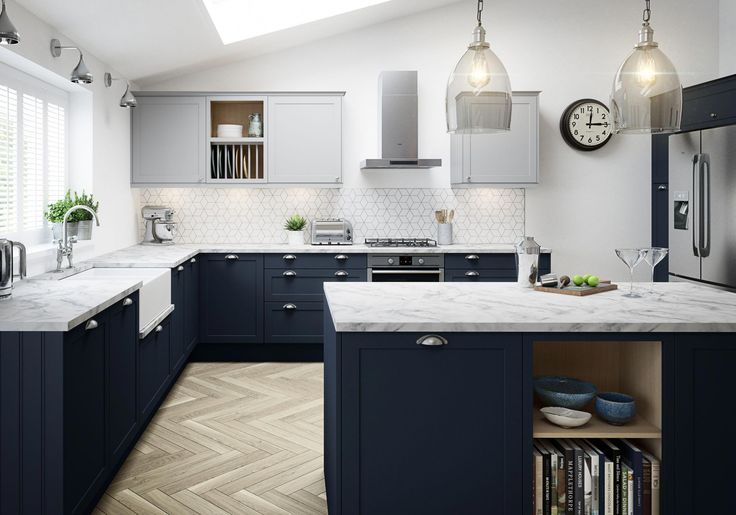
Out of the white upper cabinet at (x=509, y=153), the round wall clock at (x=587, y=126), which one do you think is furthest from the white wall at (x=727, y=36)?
the white upper cabinet at (x=509, y=153)

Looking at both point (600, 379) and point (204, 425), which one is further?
point (204, 425)

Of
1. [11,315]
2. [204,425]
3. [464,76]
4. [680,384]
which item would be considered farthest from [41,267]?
[680,384]

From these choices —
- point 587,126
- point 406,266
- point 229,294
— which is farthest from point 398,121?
point 229,294

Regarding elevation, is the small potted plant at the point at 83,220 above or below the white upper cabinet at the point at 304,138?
below

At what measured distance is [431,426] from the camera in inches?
101

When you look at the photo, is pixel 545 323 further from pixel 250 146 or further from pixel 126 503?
pixel 250 146

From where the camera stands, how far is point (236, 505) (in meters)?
3.22

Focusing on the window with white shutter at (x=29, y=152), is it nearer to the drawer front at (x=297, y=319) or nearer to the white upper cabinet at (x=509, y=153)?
the drawer front at (x=297, y=319)

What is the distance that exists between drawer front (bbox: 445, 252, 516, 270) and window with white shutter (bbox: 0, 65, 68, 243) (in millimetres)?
3080

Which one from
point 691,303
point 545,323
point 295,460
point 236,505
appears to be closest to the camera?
point 545,323

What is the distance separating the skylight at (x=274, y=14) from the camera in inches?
229

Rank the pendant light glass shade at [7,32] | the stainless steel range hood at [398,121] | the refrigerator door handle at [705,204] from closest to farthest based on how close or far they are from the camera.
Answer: the pendant light glass shade at [7,32] → the refrigerator door handle at [705,204] → the stainless steel range hood at [398,121]

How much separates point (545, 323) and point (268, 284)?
3.78 meters

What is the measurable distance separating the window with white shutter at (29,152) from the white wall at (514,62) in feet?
→ 5.62
